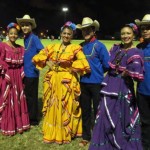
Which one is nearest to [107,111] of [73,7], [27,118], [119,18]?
[27,118]

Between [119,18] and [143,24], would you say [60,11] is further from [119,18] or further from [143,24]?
[143,24]

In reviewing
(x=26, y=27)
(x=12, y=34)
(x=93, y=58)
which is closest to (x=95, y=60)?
(x=93, y=58)

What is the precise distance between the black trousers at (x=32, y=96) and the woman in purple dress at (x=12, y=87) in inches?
9.5

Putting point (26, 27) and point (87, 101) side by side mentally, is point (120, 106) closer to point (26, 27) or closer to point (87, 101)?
point (87, 101)

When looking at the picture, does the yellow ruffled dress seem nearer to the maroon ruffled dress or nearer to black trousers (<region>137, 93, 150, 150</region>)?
the maroon ruffled dress

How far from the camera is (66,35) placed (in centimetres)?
585

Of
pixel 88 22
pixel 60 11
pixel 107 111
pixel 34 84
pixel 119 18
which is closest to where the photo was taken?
pixel 107 111

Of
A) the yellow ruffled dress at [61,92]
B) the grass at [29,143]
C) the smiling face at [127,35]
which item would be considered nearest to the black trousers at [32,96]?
the grass at [29,143]

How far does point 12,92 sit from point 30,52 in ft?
2.75

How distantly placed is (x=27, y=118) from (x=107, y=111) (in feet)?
6.67

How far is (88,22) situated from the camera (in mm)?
5668

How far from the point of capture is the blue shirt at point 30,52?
662 centimetres

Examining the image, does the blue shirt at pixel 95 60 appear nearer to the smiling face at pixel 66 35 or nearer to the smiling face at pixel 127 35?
the smiling face at pixel 66 35

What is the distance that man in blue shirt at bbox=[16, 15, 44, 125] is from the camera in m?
6.63
